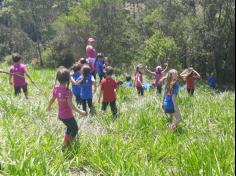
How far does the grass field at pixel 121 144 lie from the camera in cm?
550

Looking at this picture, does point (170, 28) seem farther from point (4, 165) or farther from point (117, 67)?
point (4, 165)

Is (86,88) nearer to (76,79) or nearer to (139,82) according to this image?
(76,79)

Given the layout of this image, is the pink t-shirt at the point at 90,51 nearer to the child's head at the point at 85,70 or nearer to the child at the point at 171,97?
the child's head at the point at 85,70

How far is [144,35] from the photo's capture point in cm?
3597

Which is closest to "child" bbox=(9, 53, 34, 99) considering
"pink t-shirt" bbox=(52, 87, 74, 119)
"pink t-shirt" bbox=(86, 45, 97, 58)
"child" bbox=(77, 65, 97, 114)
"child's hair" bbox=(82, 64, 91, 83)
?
"child" bbox=(77, 65, 97, 114)

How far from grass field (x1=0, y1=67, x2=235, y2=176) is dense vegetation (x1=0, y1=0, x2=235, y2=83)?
2068cm

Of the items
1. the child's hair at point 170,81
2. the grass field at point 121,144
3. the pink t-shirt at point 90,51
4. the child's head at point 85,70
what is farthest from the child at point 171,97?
the pink t-shirt at point 90,51

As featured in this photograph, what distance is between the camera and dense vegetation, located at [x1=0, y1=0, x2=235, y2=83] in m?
30.7

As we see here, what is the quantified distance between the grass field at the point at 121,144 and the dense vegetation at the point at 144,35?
67.9ft

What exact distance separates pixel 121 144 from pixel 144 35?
2957 cm

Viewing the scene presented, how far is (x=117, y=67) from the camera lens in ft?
113

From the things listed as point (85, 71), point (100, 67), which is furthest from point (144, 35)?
point (85, 71)

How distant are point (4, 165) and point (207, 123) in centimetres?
495

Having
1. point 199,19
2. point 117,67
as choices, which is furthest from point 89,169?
point 117,67
